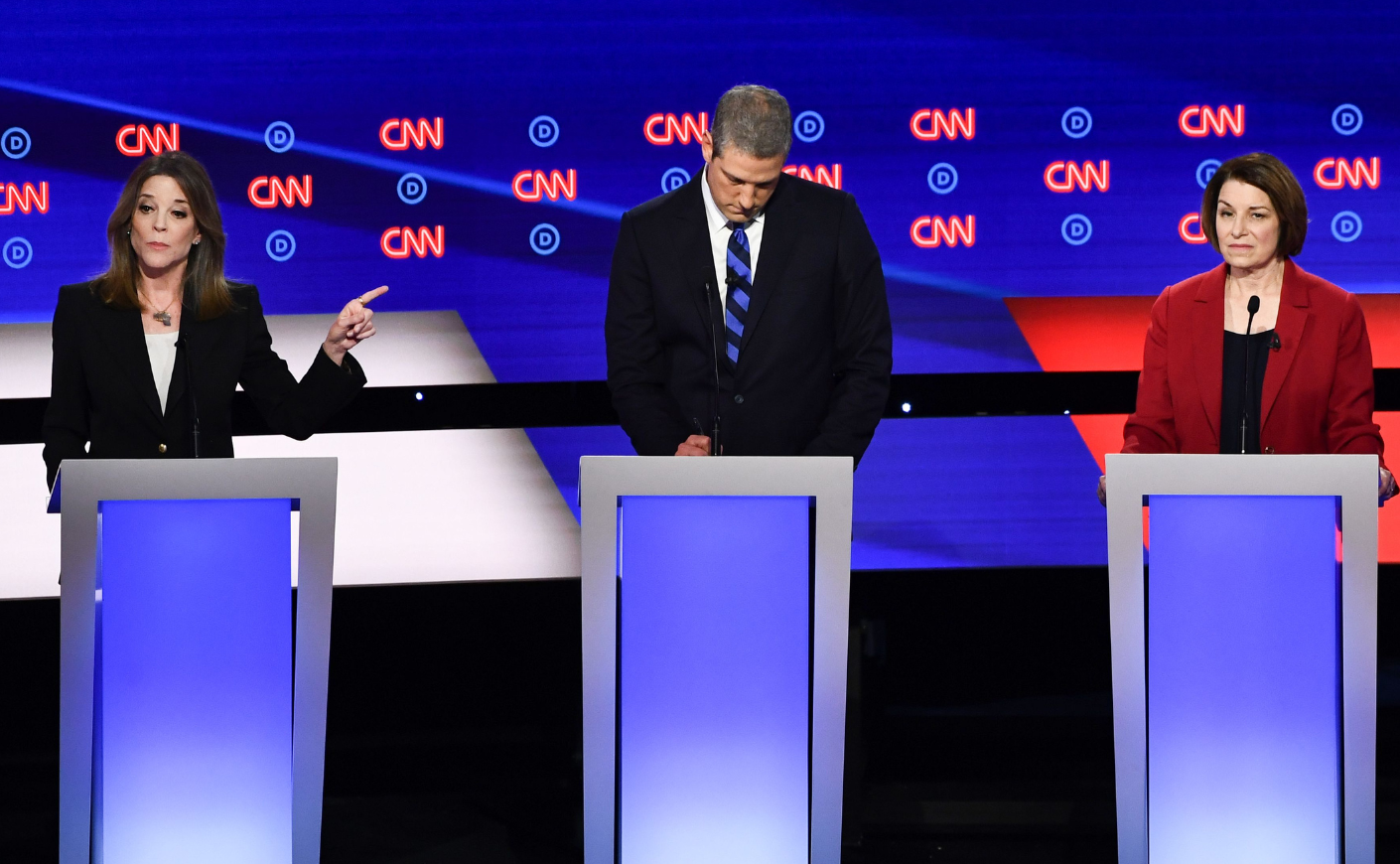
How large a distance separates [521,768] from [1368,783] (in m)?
2.25

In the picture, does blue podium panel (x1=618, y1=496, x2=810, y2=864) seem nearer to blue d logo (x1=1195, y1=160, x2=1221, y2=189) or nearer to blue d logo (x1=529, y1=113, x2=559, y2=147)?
blue d logo (x1=529, y1=113, x2=559, y2=147)

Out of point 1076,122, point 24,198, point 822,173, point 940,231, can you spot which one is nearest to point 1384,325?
point 1076,122

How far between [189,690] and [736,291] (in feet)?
4.19

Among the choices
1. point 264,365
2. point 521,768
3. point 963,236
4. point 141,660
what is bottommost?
point 521,768

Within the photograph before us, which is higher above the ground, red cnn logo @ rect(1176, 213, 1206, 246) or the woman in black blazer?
red cnn logo @ rect(1176, 213, 1206, 246)

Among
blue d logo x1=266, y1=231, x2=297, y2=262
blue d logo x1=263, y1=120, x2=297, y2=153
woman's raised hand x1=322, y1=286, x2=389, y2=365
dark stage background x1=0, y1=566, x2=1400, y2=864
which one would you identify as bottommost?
dark stage background x1=0, y1=566, x2=1400, y2=864

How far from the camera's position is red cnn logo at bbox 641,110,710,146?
13.3 feet

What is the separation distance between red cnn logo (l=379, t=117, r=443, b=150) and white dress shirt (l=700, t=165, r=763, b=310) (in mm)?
1387

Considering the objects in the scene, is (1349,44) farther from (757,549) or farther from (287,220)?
(287,220)

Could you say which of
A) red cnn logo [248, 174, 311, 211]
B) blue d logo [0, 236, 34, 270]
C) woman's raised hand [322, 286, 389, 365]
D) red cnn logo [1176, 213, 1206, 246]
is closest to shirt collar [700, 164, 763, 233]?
woman's raised hand [322, 286, 389, 365]

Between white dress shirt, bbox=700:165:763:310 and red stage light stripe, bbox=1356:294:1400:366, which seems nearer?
white dress shirt, bbox=700:165:763:310

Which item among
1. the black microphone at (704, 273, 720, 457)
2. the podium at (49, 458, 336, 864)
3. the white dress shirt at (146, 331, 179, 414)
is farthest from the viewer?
the white dress shirt at (146, 331, 179, 414)

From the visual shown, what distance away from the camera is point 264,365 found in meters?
2.92

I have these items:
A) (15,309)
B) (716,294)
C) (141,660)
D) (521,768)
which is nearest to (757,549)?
(716,294)
